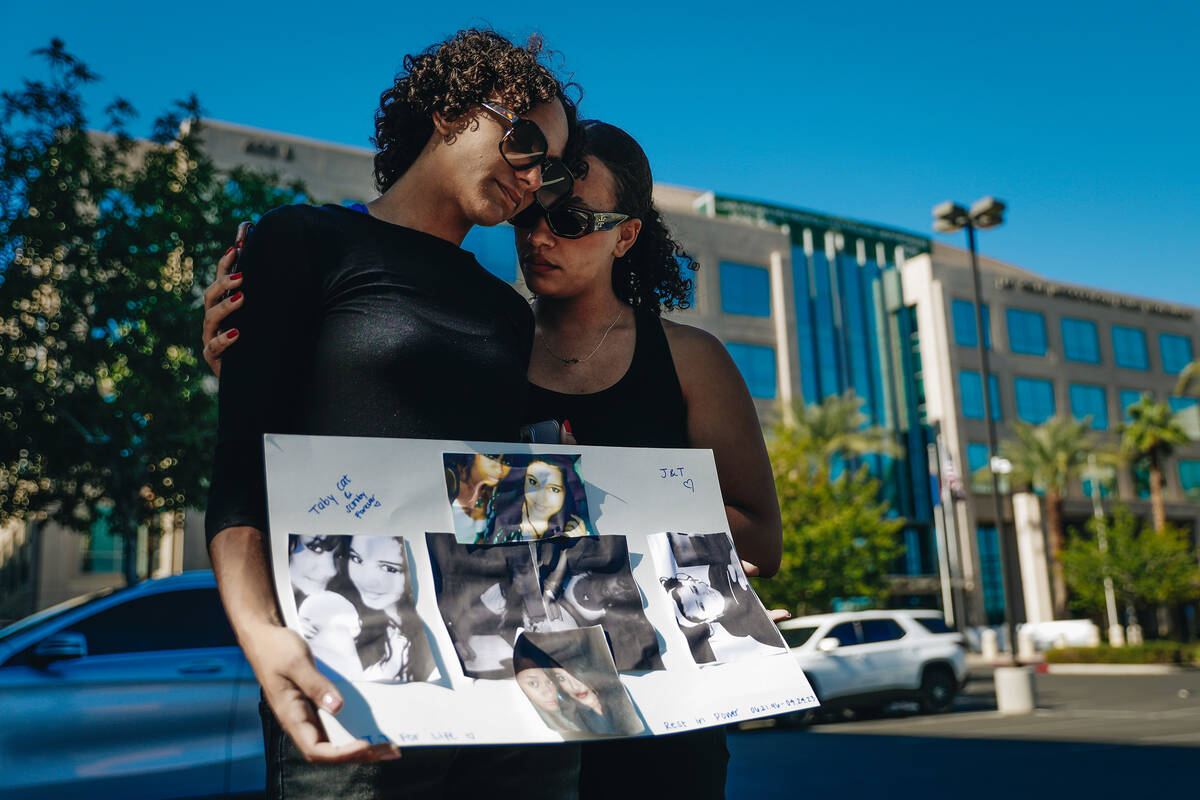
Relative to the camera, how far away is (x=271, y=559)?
1188 mm

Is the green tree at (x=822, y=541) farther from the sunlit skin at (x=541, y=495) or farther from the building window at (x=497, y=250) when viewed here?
the sunlit skin at (x=541, y=495)

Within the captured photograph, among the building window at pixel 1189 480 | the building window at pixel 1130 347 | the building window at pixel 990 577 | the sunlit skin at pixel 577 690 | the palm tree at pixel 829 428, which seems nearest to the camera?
the sunlit skin at pixel 577 690

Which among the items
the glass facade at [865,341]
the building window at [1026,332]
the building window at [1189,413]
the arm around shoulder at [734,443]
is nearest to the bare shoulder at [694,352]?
the arm around shoulder at [734,443]

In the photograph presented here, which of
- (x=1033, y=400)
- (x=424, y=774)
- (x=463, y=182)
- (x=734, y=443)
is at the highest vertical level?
(x=1033, y=400)

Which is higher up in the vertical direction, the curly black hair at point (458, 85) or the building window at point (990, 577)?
the curly black hair at point (458, 85)

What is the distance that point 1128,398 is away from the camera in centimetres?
5472

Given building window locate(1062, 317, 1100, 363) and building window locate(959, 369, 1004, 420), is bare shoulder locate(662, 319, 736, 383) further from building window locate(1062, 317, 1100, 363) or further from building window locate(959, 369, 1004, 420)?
building window locate(1062, 317, 1100, 363)

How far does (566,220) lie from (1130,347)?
6125cm

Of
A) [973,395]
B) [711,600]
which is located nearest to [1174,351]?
[973,395]

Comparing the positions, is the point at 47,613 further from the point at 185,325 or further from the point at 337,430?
the point at 185,325

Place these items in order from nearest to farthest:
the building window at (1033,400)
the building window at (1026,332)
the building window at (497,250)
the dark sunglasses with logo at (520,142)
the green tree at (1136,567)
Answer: the dark sunglasses with logo at (520,142)
the building window at (497,250)
the green tree at (1136,567)
the building window at (1033,400)
the building window at (1026,332)

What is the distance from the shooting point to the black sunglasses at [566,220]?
6.32 feet

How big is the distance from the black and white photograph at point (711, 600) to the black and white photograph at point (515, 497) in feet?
0.47

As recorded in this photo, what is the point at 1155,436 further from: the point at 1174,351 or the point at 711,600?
the point at 711,600
